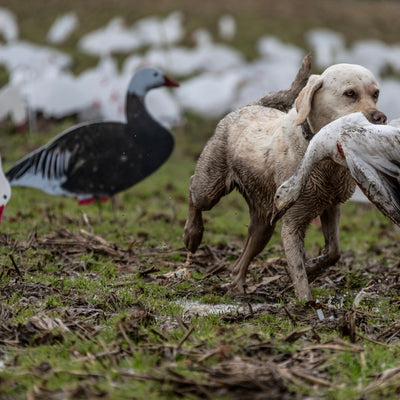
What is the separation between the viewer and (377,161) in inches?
188

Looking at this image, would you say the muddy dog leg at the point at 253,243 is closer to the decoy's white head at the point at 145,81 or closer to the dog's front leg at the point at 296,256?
the dog's front leg at the point at 296,256

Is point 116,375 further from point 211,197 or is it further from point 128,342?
point 211,197

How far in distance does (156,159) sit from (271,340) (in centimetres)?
495

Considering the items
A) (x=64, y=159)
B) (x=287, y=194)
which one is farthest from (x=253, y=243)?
(x=64, y=159)

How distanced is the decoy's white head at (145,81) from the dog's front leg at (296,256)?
4.19m

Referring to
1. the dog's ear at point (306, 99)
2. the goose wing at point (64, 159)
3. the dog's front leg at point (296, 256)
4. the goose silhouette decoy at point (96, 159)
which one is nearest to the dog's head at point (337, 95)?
the dog's ear at point (306, 99)

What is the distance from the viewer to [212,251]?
7742 millimetres

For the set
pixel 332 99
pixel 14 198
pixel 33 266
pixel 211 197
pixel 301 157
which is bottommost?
pixel 14 198

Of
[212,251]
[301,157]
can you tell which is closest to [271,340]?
[301,157]

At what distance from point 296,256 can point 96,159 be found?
3832mm

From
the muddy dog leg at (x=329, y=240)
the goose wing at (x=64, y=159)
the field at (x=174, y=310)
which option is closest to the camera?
the field at (x=174, y=310)

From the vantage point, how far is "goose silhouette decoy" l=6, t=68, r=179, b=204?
8719mm

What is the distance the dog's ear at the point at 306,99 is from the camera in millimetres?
5309

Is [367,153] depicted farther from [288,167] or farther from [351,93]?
[288,167]
